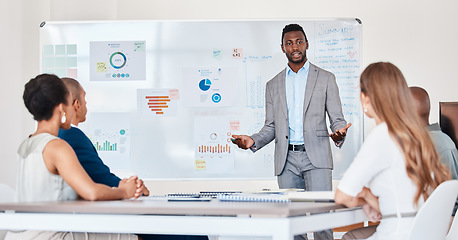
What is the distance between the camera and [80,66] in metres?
Result: 5.09

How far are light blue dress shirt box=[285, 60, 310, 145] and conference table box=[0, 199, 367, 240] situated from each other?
2026 mm

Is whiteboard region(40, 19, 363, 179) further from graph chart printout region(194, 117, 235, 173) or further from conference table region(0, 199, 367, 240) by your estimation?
conference table region(0, 199, 367, 240)

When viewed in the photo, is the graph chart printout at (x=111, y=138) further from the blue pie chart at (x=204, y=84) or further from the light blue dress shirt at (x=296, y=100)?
the light blue dress shirt at (x=296, y=100)

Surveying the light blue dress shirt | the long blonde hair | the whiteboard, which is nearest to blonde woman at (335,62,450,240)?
the long blonde hair

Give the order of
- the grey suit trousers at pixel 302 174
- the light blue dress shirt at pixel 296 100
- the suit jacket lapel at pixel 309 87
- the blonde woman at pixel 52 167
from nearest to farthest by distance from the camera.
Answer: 1. the blonde woman at pixel 52 167
2. the grey suit trousers at pixel 302 174
3. the light blue dress shirt at pixel 296 100
4. the suit jacket lapel at pixel 309 87

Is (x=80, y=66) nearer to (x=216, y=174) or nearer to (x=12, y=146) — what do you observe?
(x=12, y=146)

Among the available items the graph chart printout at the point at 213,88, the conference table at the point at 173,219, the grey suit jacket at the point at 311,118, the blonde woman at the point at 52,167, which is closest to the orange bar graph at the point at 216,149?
the graph chart printout at the point at 213,88

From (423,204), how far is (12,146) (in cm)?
414

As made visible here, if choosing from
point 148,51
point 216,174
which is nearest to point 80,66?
point 148,51

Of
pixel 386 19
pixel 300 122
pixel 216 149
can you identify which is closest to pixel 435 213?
pixel 300 122

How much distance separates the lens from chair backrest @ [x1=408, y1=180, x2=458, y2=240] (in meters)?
1.87

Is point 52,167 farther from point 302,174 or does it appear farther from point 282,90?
point 282,90

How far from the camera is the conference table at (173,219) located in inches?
63.9

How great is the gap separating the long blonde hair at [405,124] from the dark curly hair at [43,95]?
44.6 inches
